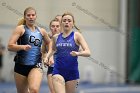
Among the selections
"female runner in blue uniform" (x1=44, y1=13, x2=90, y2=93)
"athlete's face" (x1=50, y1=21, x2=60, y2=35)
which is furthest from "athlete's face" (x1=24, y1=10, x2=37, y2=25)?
"athlete's face" (x1=50, y1=21, x2=60, y2=35)

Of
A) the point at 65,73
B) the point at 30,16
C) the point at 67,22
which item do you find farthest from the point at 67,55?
the point at 30,16

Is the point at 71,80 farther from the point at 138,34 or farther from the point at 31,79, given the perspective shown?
the point at 138,34

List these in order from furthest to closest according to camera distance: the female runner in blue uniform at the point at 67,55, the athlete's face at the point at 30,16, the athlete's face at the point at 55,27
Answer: the athlete's face at the point at 55,27 → the athlete's face at the point at 30,16 → the female runner in blue uniform at the point at 67,55

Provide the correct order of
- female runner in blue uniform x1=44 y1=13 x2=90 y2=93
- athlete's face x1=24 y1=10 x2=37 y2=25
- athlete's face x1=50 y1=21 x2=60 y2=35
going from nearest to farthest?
female runner in blue uniform x1=44 y1=13 x2=90 y2=93 < athlete's face x1=24 y1=10 x2=37 y2=25 < athlete's face x1=50 y1=21 x2=60 y2=35

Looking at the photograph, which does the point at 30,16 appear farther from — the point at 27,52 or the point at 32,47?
the point at 27,52

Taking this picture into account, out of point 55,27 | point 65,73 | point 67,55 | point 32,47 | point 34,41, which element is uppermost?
point 55,27

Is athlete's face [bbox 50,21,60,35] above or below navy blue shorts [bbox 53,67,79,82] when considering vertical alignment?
above

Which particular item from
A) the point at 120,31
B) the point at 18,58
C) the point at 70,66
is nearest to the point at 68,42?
Result: the point at 70,66

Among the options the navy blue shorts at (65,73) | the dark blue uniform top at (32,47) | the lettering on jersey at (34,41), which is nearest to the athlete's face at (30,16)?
the dark blue uniform top at (32,47)

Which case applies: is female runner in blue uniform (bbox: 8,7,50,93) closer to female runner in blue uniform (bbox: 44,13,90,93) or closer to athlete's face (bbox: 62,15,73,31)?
female runner in blue uniform (bbox: 44,13,90,93)

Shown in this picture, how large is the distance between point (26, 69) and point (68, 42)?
104cm

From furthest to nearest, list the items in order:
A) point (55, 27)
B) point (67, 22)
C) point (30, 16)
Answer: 1. point (55, 27)
2. point (30, 16)
3. point (67, 22)

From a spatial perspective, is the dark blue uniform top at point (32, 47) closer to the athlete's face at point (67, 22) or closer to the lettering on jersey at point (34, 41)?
the lettering on jersey at point (34, 41)

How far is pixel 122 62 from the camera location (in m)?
25.0
